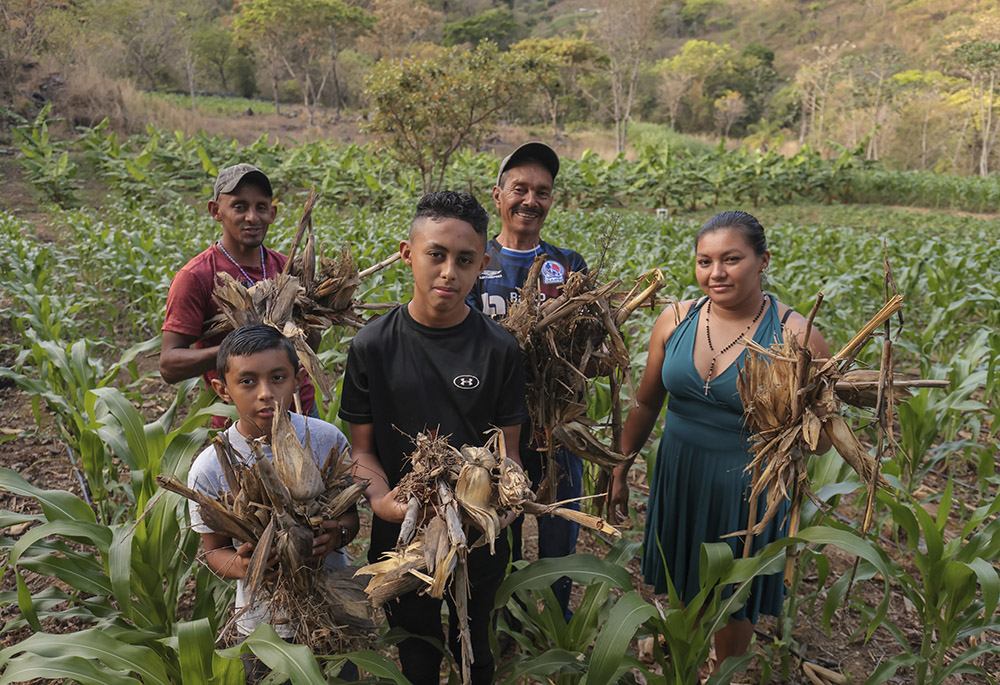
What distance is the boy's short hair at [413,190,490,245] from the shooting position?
1.64 m

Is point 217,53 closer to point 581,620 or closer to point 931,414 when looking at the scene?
point 931,414

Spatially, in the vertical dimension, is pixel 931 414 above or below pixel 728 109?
below

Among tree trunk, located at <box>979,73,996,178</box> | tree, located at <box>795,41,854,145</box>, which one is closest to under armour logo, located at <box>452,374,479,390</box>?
tree trunk, located at <box>979,73,996,178</box>

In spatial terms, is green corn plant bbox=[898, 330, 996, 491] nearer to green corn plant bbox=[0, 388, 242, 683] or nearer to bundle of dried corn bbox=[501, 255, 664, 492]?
bundle of dried corn bbox=[501, 255, 664, 492]

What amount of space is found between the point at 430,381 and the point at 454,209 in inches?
17.6

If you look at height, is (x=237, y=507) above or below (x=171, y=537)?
above

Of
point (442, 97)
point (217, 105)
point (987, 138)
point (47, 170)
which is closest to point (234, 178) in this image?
point (442, 97)

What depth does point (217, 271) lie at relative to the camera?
2221 mm

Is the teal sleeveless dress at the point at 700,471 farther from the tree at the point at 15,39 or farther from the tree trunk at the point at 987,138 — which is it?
the tree trunk at the point at 987,138

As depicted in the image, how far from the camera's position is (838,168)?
19031mm

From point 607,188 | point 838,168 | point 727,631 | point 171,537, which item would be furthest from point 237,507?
point 838,168

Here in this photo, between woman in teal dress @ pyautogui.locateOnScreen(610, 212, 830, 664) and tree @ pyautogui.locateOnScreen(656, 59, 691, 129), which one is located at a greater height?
tree @ pyautogui.locateOnScreen(656, 59, 691, 129)

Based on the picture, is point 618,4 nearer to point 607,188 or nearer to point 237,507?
point 607,188

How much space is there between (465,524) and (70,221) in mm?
9428
